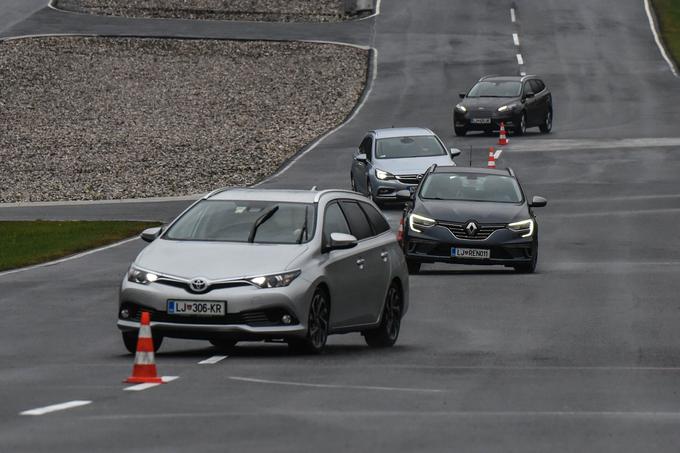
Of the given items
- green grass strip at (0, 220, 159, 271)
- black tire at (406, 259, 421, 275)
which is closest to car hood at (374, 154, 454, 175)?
green grass strip at (0, 220, 159, 271)

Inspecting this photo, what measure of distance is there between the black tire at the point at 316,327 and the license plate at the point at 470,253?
929cm

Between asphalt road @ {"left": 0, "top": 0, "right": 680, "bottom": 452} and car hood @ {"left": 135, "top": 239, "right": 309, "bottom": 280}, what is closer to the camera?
asphalt road @ {"left": 0, "top": 0, "right": 680, "bottom": 452}

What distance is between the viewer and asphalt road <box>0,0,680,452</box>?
10086mm

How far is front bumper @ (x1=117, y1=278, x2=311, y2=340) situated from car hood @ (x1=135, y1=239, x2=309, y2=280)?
163mm

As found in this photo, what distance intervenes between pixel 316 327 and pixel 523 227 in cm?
1021

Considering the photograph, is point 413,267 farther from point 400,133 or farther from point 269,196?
point 400,133

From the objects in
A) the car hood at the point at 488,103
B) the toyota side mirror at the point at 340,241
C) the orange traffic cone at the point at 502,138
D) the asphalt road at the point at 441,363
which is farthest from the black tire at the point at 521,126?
the toyota side mirror at the point at 340,241

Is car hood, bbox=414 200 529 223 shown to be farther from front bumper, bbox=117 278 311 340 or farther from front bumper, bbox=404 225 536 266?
front bumper, bbox=117 278 311 340

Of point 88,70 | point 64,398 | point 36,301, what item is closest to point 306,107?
point 88,70

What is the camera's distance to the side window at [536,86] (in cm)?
5050

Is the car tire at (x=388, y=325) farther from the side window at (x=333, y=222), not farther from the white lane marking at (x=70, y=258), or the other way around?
the white lane marking at (x=70, y=258)

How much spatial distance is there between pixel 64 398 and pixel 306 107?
152 feet

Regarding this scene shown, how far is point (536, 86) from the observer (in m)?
50.9

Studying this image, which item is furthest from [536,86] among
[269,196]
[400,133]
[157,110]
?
[269,196]
